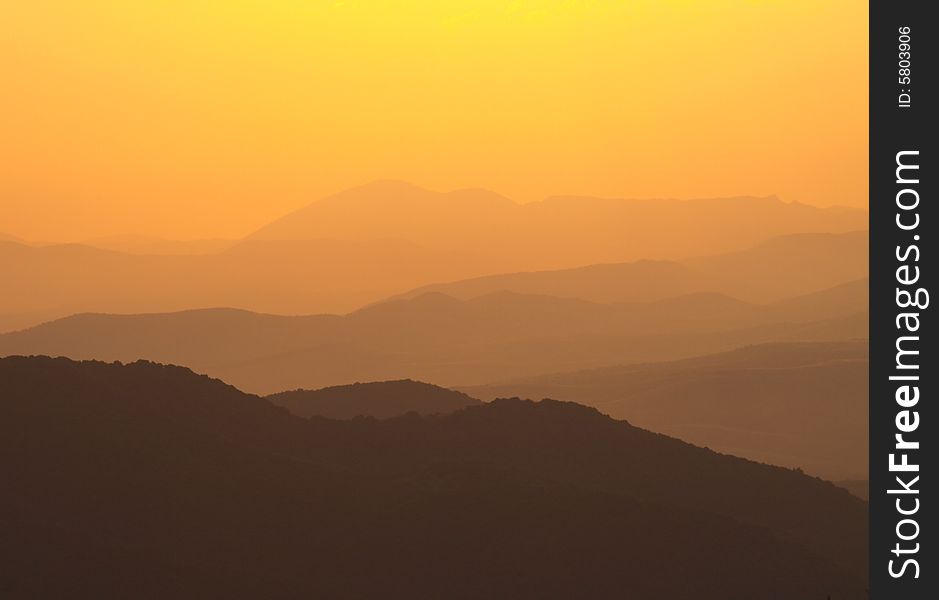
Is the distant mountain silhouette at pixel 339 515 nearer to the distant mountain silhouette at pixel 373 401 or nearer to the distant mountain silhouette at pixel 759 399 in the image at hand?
the distant mountain silhouette at pixel 373 401

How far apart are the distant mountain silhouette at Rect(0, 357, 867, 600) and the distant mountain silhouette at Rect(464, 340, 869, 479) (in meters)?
50.8

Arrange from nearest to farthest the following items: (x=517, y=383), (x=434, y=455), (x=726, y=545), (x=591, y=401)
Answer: (x=726, y=545) → (x=434, y=455) → (x=591, y=401) → (x=517, y=383)

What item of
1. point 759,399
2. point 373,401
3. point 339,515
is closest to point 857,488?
point 373,401

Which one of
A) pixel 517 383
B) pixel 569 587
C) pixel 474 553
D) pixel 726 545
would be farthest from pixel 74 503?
pixel 517 383

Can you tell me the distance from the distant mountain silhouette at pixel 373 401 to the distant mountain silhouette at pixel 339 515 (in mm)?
12672

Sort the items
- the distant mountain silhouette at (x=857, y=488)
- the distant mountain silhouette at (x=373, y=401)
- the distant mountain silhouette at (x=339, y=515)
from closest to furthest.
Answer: the distant mountain silhouette at (x=339, y=515) → the distant mountain silhouette at (x=373, y=401) → the distant mountain silhouette at (x=857, y=488)

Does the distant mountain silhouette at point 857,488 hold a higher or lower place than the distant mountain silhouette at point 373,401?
lower

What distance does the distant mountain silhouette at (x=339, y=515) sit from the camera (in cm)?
3509

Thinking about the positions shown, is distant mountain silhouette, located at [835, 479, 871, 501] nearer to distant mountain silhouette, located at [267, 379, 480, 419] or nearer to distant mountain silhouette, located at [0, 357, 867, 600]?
distant mountain silhouette, located at [0, 357, 867, 600]

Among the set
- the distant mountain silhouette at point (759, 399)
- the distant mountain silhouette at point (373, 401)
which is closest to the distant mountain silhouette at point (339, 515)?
the distant mountain silhouette at point (373, 401)

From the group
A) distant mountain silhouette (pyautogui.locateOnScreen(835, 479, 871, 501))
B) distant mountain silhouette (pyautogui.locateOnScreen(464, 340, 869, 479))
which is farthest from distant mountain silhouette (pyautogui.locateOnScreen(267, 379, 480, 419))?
distant mountain silhouette (pyautogui.locateOnScreen(464, 340, 869, 479))

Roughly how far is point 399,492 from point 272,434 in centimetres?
797

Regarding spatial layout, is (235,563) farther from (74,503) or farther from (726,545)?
(726,545)

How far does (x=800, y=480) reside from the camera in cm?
5041
